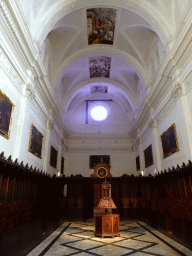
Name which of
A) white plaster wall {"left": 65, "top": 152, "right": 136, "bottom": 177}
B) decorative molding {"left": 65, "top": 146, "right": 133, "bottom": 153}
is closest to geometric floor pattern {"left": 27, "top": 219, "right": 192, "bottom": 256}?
white plaster wall {"left": 65, "top": 152, "right": 136, "bottom": 177}

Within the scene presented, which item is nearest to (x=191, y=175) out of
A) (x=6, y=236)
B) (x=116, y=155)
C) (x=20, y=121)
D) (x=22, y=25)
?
(x=6, y=236)

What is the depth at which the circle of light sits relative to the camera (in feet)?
62.3

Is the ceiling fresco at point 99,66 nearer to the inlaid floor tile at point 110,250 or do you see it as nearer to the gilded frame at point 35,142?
the gilded frame at point 35,142

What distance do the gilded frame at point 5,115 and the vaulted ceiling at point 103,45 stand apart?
3.42 meters

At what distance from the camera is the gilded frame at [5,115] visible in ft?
17.5

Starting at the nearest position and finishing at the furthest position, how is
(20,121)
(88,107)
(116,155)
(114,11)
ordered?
(20,121) < (114,11) < (116,155) < (88,107)

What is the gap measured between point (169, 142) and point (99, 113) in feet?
37.5

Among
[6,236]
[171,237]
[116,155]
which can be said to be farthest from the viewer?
[116,155]

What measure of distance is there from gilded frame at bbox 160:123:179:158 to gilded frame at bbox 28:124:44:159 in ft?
19.9

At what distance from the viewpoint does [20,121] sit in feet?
22.0

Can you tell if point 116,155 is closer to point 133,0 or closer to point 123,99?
point 123,99

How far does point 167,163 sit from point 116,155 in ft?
30.3

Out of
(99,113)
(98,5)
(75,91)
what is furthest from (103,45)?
(99,113)

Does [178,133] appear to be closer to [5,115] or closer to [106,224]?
[106,224]
